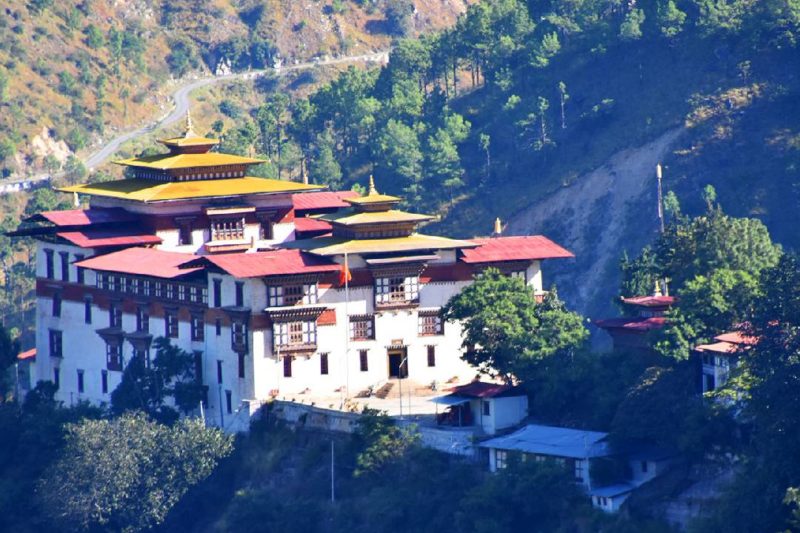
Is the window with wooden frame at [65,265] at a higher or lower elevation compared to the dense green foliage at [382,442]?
higher

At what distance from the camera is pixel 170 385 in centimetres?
13650

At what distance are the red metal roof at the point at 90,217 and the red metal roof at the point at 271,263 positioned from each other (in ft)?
40.8

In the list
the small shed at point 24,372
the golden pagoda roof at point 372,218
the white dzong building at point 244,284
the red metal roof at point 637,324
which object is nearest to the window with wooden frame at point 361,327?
the white dzong building at point 244,284

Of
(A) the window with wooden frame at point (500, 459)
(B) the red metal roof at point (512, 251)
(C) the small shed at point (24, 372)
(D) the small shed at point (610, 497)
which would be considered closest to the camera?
(D) the small shed at point (610, 497)

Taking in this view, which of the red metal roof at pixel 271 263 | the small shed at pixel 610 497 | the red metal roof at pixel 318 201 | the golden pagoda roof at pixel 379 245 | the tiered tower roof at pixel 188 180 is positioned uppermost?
the tiered tower roof at pixel 188 180

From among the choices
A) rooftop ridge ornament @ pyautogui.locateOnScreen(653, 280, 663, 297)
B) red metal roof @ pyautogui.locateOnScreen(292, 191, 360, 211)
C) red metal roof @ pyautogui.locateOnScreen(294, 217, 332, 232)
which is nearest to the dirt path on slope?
red metal roof @ pyautogui.locateOnScreen(292, 191, 360, 211)

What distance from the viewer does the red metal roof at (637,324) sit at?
128 meters

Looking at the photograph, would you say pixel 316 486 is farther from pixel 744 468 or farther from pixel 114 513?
pixel 744 468

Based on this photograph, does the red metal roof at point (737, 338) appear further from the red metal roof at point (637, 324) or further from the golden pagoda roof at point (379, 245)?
the golden pagoda roof at point (379, 245)

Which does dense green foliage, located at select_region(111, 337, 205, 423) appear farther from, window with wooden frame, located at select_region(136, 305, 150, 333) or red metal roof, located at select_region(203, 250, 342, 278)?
red metal roof, located at select_region(203, 250, 342, 278)

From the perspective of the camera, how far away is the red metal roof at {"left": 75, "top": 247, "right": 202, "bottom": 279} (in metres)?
137

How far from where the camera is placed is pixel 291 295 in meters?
133

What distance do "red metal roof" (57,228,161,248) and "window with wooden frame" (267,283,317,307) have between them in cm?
1422

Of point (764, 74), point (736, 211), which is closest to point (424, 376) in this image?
point (736, 211)
